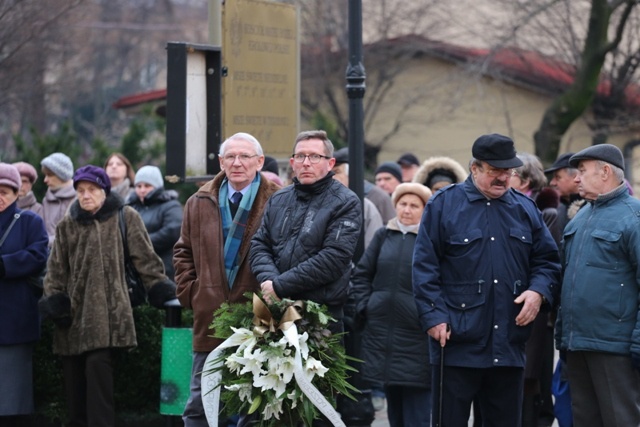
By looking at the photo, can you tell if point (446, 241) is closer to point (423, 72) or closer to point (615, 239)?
point (615, 239)

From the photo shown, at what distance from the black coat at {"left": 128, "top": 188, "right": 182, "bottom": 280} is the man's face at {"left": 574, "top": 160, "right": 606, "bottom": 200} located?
4625mm

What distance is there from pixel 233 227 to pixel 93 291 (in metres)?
1.50

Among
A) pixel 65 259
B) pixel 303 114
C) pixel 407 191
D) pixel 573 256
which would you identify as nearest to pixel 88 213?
pixel 65 259

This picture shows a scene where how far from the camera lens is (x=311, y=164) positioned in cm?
719

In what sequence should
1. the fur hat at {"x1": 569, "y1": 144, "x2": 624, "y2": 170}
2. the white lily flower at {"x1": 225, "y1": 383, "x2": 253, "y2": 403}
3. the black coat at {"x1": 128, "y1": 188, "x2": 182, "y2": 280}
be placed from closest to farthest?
the white lily flower at {"x1": 225, "y1": 383, "x2": 253, "y2": 403}, the fur hat at {"x1": 569, "y1": 144, "x2": 624, "y2": 170}, the black coat at {"x1": 128, "y1": 188, "x2": 182, "y2": 280}

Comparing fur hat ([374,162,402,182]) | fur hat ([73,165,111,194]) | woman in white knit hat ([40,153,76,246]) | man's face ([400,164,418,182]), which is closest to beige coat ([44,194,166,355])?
fur hat ([73,165,111,194])

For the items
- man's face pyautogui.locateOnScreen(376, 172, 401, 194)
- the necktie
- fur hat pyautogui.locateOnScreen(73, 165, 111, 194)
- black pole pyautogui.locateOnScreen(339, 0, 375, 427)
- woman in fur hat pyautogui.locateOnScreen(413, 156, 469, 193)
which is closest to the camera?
the necktie

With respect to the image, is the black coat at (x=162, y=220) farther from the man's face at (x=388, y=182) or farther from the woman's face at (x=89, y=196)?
the man's face at (x=388, y=182)

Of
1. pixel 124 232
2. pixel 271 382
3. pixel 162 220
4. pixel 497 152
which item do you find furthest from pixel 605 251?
pixel 162 220

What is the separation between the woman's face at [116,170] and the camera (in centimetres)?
1156

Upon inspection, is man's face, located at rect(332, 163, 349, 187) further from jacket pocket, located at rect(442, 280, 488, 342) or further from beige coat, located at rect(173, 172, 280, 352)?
jacket pocket, located at rect(442, 280, 488, 342)

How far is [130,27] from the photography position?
4497 centimetres

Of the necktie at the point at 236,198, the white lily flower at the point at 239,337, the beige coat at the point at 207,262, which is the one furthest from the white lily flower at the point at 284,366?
the necktie at the point at 236,198

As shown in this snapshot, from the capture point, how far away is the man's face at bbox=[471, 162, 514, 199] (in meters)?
6.80
